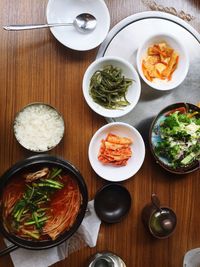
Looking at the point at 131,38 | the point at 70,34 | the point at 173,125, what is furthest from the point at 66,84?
the point at 173,125

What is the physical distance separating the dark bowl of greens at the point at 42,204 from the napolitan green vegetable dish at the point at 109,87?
35 centimetres

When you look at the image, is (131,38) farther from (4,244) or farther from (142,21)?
(4,244)

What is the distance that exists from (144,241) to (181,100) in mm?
656

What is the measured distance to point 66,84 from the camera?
1923 millimetres

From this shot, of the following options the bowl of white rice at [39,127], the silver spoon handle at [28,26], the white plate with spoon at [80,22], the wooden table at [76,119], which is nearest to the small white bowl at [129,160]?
the wooden table at [76,119]

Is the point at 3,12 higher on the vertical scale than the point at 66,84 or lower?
A: higher

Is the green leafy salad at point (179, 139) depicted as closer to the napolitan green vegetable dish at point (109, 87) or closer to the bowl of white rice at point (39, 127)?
the napolitan green vegetable dish at point (109, 87)

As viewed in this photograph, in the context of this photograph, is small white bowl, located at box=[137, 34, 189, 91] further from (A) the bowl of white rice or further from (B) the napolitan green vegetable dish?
(A) the bowl of white rice

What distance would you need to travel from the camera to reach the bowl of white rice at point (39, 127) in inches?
72.5

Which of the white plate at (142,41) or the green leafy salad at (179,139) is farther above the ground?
the white plate at (142,41)

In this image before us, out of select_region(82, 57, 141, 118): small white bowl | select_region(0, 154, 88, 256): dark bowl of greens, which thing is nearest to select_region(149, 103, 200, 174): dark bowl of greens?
select_region(82, 57, 141, 118): small white bowl

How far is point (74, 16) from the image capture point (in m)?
1.93

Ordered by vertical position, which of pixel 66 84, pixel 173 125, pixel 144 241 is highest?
pixel 66 84

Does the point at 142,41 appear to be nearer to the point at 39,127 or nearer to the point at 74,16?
the point at 74,16
